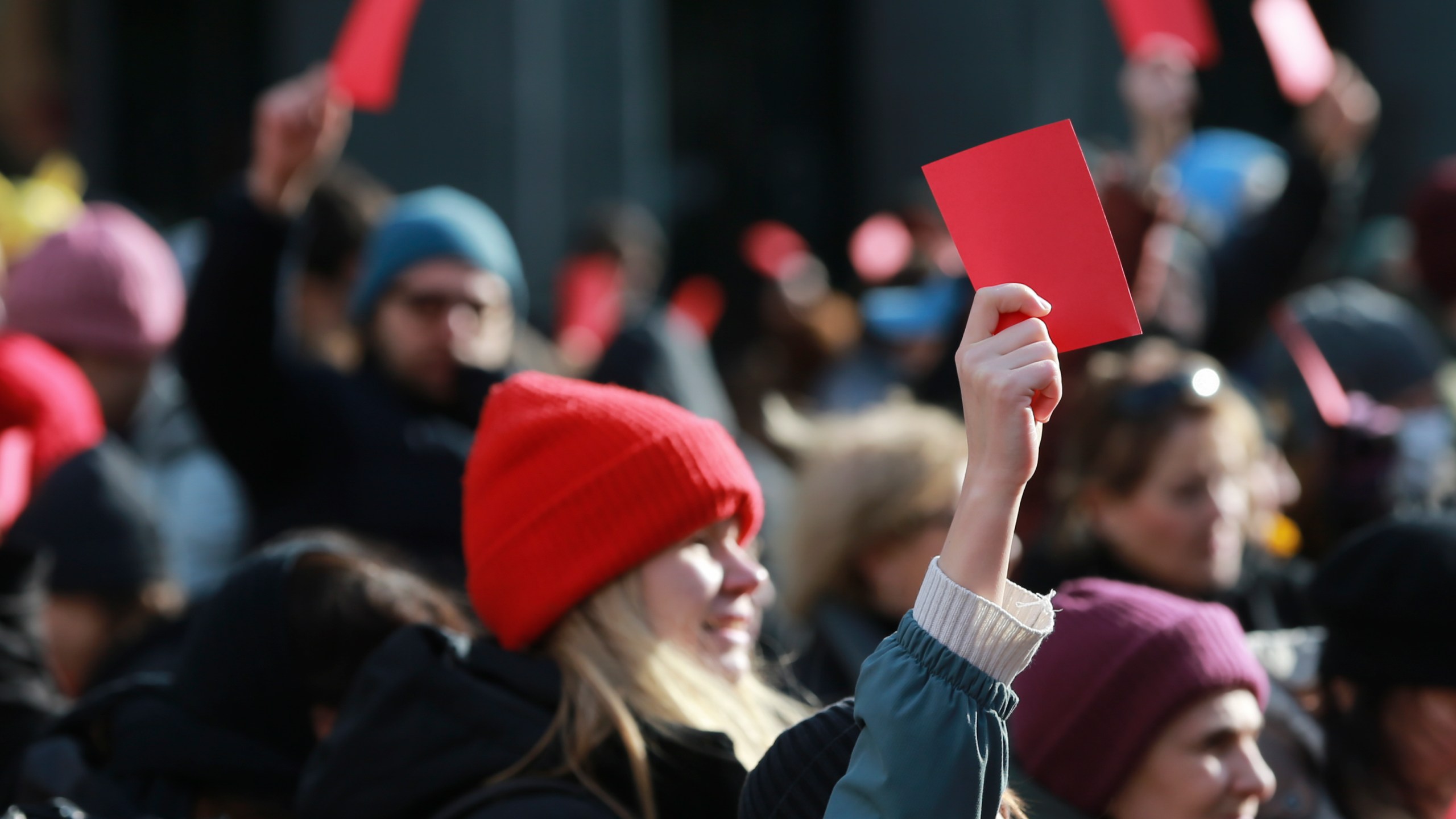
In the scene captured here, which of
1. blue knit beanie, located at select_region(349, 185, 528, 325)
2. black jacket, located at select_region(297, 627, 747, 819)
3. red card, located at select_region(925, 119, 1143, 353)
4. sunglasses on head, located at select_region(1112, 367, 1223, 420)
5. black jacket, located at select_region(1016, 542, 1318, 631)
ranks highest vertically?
red card, located at select_region(925, 119, 1143, 353)

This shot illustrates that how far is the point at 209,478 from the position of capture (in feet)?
13.4

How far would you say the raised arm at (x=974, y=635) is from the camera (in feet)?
4.71

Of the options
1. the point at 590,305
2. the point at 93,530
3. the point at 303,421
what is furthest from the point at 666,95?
the point at 93,530

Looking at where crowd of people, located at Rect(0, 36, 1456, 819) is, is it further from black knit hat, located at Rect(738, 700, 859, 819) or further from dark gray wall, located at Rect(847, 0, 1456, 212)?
dark gray wall, located at Rect(847, 0, 1456, 212)

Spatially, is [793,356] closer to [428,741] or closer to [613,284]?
[613,284]

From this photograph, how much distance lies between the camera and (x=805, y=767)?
65.6 inches

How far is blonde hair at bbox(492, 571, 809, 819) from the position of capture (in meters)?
1.98

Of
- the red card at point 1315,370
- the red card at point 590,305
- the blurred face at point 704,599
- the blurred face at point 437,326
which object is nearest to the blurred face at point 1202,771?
the blurred face at point 704,599

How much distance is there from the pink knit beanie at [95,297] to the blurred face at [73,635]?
4.23 feet

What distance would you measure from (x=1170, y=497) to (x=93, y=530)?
2.24m

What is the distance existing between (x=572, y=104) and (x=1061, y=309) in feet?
24.3

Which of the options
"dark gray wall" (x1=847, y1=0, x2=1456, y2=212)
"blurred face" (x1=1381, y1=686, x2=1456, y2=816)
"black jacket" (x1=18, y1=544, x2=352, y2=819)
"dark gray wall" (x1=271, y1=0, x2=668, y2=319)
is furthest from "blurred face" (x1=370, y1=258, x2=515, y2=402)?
"dark gray wall" (x1=847, y1=0, x2=1456, y2=212)

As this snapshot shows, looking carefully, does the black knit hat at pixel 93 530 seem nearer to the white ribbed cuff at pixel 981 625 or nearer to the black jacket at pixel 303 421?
the black jacket at pixel 303 421

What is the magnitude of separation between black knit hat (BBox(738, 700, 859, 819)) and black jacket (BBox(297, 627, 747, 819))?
26cm
